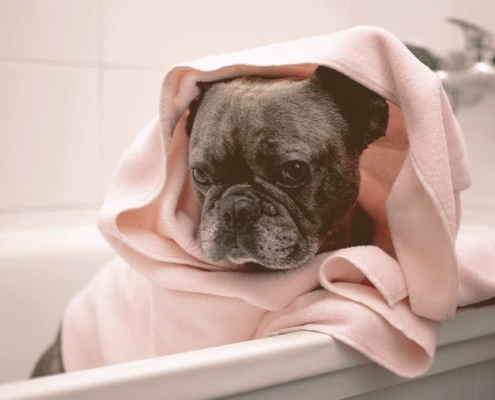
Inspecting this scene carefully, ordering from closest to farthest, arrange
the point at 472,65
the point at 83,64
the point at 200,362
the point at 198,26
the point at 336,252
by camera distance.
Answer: the point at 200,362
the point at 336,252
the point at 472,65
the point at 83,64
the point at 198,26

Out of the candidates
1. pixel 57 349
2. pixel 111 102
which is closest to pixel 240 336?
pixel 57 349

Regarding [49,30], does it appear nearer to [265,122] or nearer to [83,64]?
[83,64]

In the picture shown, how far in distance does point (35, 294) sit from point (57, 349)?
0.31 metres

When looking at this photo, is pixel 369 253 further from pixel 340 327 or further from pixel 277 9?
pixel 277 9

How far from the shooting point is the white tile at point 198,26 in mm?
1616

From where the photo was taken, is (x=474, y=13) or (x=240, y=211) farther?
(x=474, y=13)

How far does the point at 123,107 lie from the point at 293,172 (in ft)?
3.09

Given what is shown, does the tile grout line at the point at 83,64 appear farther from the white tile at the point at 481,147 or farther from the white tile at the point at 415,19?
the white tile at the point at 481,147

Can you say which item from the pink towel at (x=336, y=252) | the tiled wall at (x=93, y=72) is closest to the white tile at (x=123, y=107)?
the tiled wall at (x=93, y=72)

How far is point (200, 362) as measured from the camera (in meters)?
0.65

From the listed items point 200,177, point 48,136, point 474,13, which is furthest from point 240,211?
point 474,13

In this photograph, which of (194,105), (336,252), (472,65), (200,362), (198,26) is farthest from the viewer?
(198,26)

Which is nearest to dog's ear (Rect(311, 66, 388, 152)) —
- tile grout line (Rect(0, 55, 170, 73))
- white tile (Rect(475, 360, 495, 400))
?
white tile (Rect(475, 360, 495, 400))

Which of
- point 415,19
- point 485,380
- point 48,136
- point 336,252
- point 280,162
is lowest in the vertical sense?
point 485,380
